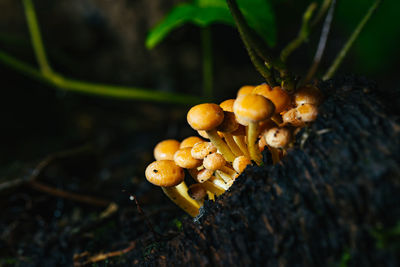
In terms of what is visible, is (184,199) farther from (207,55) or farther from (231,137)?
(207,55)

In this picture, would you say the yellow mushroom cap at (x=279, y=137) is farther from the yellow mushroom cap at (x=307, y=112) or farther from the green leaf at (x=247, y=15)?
the green leaf at (x=247, y=15)

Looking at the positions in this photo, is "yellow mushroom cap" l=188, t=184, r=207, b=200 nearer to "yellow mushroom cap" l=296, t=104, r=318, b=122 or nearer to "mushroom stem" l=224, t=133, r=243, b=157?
"mushroom stem" l=224, t=133, r=243, b=157

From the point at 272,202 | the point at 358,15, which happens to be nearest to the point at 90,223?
the point at 272,202

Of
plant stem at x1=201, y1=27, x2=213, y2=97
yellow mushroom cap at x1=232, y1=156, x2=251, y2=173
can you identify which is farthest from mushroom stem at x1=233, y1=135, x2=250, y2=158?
plant stem at x1=201, y1=27, x2=213, y2=97

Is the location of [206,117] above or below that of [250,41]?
below

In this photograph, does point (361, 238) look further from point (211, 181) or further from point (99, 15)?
point (99, 15)

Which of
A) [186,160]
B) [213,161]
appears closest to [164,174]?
[186,160]

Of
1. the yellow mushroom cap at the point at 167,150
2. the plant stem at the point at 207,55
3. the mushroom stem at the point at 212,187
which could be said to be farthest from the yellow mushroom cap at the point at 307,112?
the plant stem at the point at 207,55
